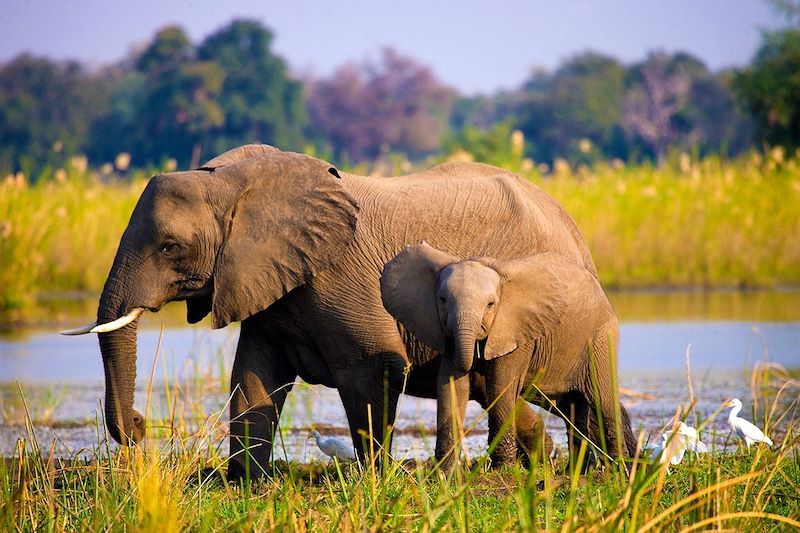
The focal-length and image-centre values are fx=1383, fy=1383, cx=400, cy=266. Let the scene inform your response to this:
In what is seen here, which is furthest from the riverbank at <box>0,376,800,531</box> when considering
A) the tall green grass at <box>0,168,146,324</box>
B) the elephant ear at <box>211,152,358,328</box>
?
the tall green grass at <box>0,168,146,324</box>

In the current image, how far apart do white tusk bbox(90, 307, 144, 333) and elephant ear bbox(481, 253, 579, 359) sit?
1577 millimetres

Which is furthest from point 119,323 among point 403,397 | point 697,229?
point 697,229

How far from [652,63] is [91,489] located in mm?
58568

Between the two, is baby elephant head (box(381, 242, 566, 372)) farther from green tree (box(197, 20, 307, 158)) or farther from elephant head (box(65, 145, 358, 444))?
green tree (box(197, 20, 307, 158))

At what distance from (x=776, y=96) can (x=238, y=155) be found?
1992 cm

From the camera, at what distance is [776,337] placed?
1310 cm

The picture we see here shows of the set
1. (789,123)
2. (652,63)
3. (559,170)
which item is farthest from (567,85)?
(559,170)

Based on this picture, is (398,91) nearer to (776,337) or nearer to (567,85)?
(567,85)

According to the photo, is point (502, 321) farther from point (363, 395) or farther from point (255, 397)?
point (255, 397)

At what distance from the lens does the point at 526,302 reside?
5672mm

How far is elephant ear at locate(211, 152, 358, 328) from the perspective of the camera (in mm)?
6137

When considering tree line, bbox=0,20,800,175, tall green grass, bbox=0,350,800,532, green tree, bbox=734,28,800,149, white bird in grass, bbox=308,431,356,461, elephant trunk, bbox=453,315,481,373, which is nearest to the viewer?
tall green grass, bbox=0,350,800,532

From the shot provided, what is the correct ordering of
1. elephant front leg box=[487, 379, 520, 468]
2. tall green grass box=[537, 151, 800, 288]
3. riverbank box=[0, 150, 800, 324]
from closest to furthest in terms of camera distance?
elephant front leg box=[487, 379, 520, 468] → riverbank box=[0, 150, 800, 324] → tall green grass box=[537, 151, 800, 288]

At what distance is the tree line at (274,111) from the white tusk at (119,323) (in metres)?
26.3
